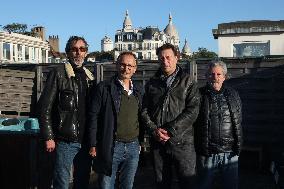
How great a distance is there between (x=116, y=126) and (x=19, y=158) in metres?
1.80

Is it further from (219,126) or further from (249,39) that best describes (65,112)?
(249,39)

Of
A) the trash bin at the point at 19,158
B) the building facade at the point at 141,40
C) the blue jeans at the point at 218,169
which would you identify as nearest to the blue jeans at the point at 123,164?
the blue jeans at the point at 218,169

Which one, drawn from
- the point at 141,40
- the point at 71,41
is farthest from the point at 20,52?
the point at 141,40

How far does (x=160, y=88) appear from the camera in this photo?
172 inches

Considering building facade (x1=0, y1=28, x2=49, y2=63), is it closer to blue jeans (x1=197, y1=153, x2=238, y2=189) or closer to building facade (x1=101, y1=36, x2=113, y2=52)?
blue jeans (x1=197, y1=153, x2=238, y2=189)

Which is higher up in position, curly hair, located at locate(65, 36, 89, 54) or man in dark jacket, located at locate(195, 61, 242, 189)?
curly hair, located at locate(65, 36, 89, 54)

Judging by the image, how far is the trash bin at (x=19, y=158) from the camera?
5352 millimetres

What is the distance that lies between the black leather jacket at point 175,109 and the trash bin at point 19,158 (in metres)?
1.73

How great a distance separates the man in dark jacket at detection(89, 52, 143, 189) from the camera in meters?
4.21

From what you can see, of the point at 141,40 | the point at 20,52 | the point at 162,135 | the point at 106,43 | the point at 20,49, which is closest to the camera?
the point at 162,135

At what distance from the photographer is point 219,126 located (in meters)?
4.34

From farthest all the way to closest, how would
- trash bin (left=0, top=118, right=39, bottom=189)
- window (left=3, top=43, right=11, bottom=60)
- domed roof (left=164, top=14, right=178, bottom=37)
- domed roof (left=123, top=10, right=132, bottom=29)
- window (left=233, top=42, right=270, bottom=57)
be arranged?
domed roof (left=164, top=14, right=178, bottom=37), domed roof (left=123, top=10, right=132, bottom=29), window (left=3, top=43, right=11, bottom=60), window (left=233, top=42, right=270, bottom=57), trash bin (left=0, top=118, right=39, bottom=189)

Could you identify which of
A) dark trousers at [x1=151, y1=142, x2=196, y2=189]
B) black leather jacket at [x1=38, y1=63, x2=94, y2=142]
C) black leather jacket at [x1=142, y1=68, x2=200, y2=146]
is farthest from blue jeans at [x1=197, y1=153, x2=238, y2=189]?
black leather jacket at [x1=38, y1=63, x2=94, y2=142]

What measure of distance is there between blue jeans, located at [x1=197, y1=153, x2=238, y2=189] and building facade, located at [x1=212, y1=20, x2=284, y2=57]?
1256cm
